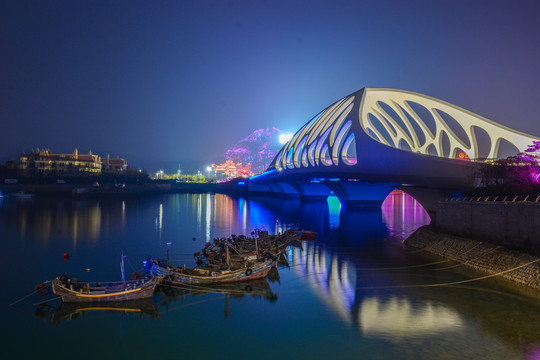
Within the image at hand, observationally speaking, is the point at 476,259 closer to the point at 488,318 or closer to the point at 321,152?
the point at 488,318

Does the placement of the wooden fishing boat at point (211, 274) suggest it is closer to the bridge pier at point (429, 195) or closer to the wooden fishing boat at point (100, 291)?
the wooden fishing boat at point (100, 291)

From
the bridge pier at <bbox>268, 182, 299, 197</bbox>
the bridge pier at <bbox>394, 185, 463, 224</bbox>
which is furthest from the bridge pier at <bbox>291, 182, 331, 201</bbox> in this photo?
the bridge pier at <bbox>394, 185, 463, 224</bbox>

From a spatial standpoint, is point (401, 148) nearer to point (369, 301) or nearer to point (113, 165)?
point (369, 301)

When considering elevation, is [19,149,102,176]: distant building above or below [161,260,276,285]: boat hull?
above

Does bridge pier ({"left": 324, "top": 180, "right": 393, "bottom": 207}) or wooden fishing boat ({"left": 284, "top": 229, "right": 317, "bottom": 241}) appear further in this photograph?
bridge pier ({"left": 324, "top": 180, "right": 393, "bottom": 207})

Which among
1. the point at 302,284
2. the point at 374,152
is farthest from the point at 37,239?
the point at 374,152

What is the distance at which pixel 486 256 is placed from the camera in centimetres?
1686

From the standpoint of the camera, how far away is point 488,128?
36.2 m

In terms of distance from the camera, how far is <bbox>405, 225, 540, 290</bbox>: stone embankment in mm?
14330

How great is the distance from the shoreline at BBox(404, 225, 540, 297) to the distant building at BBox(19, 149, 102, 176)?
117 meters

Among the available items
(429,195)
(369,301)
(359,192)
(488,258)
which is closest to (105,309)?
(369,301)

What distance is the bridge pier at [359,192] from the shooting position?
5009 cm

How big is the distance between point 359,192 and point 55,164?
344ft

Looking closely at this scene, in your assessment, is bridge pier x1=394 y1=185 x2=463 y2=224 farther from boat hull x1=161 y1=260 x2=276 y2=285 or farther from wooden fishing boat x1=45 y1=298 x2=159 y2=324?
wooden fishing boat x1=45 y1=298 x2=159 y2=324
